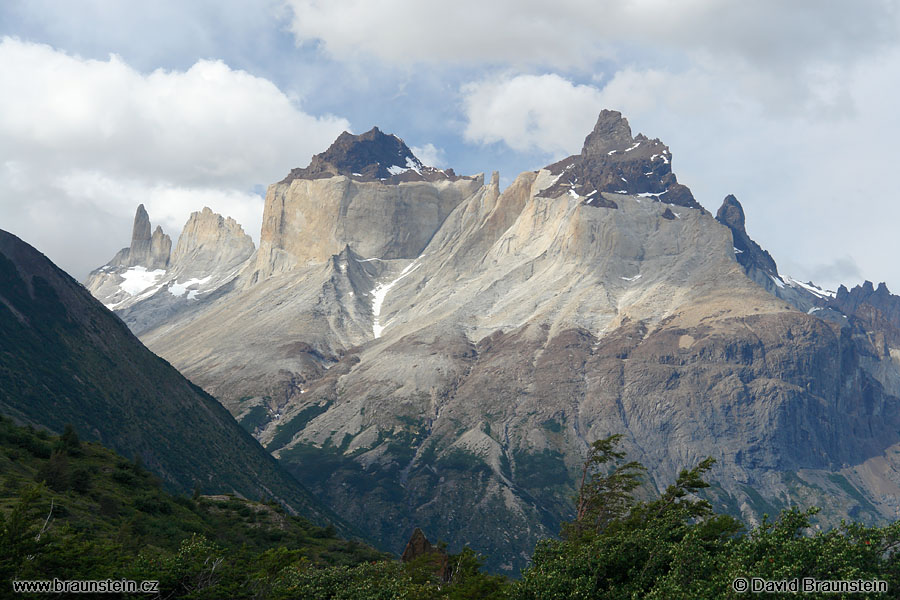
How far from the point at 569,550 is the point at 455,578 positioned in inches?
860

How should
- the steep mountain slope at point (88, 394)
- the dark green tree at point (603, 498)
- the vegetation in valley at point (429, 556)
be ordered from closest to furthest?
the vegetation in valley at point (429, 556) → the dark green tree at point (603, 498) → the steep mountain slope at point (88, 394)

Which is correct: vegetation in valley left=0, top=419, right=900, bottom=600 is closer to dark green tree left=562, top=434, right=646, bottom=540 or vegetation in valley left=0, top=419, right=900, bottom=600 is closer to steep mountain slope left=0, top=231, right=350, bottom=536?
dark green tree left=562, top=434, right=646, bottom=540

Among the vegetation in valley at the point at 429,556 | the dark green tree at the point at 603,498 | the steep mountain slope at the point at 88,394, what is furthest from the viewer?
the steep mountain slope at the point at 88,394

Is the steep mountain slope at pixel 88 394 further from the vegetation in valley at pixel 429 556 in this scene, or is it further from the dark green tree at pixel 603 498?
the dark green tree at pixel 603 498

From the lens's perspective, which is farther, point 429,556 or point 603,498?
point 603,498

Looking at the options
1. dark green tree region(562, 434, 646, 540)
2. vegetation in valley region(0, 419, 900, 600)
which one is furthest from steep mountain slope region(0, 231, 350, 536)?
dark green tree region(562, 434, 646, 540)

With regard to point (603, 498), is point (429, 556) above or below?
below

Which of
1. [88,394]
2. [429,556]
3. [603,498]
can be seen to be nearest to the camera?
[429,556]

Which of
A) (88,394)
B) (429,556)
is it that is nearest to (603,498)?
(429,556)

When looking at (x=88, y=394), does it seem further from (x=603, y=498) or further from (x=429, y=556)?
(x=603, y=498)

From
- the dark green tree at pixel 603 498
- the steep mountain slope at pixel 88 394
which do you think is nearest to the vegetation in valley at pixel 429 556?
the dark green tree at pixel 603 498

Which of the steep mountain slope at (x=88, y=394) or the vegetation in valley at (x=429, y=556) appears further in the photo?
the steep mountain slope at (x=88, y=394)

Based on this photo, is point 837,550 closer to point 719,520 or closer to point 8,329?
point 719,520

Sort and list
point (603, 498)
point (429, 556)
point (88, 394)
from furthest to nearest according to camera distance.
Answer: point (88, 394)
point (603, 498)
point (429, 556)
